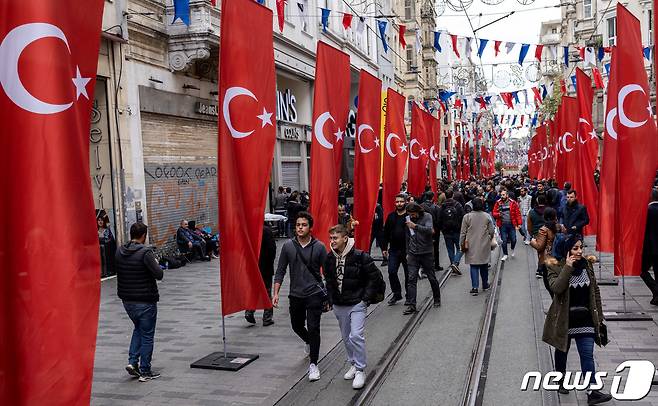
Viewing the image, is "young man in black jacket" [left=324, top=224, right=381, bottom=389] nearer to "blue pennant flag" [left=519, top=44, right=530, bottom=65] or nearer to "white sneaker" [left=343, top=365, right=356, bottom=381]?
"white sneaker" [left=343, top=365, right=356, bottom=381]

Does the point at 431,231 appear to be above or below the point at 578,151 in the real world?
below

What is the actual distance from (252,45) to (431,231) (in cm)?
467

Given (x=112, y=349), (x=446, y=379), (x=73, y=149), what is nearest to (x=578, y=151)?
(x=446, y=379)

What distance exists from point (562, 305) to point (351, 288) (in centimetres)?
213

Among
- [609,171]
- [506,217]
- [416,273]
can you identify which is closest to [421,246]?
[416,273]

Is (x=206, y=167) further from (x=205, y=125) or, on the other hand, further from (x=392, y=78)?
(x=392, y=78)

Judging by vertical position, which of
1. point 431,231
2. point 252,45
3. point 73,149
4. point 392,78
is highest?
point 392,78

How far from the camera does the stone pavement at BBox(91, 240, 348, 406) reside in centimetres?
668

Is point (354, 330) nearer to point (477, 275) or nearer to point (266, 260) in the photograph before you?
point (266, 260)

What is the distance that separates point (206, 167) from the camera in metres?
19.8

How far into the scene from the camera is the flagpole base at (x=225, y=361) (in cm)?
755

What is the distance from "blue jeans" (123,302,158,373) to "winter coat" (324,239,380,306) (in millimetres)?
2037

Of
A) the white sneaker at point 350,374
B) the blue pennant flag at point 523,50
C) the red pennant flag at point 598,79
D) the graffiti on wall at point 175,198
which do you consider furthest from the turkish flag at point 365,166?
the red pennant flag at point 598,79

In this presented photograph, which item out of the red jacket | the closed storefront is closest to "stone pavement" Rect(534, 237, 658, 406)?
the red jacket
